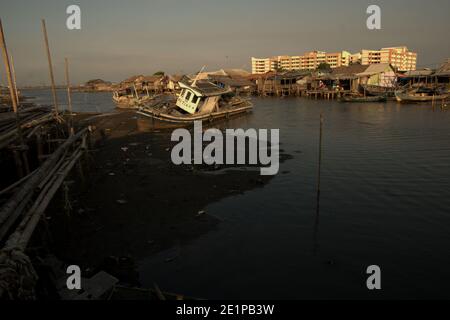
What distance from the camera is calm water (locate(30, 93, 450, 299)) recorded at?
23.1ft

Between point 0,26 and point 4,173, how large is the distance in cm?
581

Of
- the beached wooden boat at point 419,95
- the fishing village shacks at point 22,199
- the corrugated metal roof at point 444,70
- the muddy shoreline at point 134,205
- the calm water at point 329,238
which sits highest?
the corrugated metal roof at point 444,70

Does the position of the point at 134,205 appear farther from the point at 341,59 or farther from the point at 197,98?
the point at 341,59

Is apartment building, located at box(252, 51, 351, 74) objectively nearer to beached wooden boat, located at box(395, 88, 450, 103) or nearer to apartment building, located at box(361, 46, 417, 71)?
apartment building, located at box(361, 46, 417, 71)

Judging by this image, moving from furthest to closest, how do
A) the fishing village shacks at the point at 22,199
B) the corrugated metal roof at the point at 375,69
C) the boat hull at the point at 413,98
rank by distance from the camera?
the corrugated metal roof at the point at 375,69, the boat hull at the point at 413,98, the fishing village shacks at the point at 22,199

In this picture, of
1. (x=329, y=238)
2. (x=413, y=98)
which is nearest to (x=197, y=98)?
(x=329, y=238)

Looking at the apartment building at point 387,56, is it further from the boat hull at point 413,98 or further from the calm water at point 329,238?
the calm water at point 329,238

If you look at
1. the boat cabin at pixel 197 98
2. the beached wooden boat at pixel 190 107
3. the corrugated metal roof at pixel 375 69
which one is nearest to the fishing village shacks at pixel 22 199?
the beached wooden boat at pixel 190 107

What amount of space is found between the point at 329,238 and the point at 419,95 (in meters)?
44.1

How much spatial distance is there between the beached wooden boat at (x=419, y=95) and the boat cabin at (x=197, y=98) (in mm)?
28672

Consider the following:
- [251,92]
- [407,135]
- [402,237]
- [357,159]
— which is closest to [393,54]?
[251,92]

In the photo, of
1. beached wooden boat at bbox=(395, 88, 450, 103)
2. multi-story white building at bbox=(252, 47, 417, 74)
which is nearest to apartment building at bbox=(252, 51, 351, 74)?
multi-story white building at bbox=(252, 47, 417, 74)

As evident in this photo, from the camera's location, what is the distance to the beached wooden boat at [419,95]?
4403 cm

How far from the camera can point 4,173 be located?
13.1 meters
